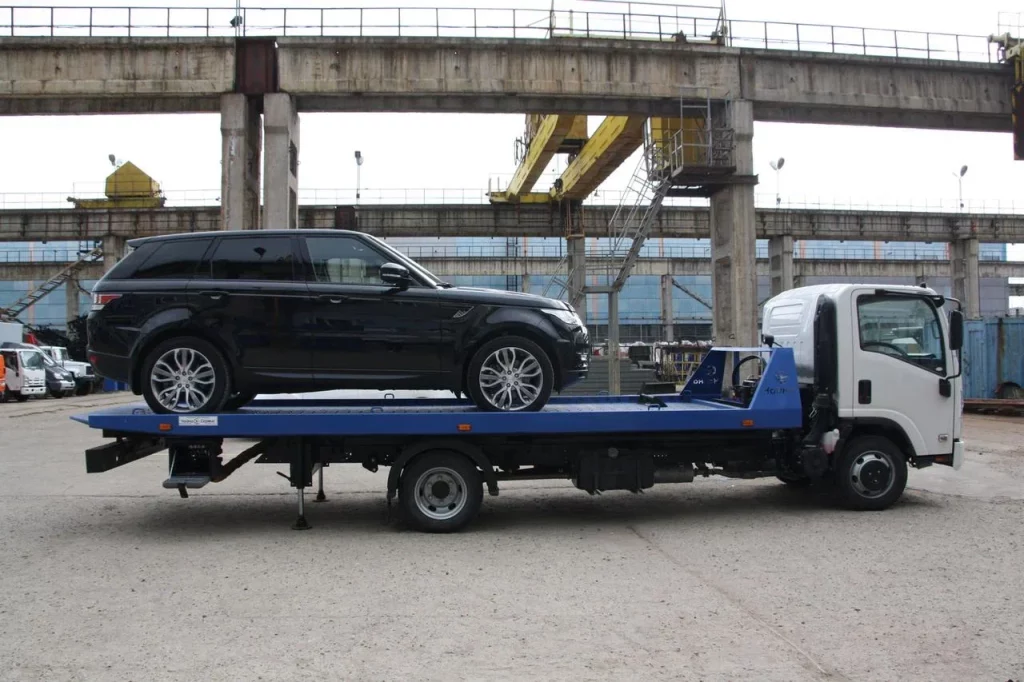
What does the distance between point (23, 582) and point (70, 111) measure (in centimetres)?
1697

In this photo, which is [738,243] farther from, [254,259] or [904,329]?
[254,259]

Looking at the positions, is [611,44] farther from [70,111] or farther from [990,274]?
[990,274]

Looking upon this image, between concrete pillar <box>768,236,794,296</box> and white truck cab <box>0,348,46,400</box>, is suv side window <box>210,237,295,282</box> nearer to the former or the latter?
white truck cab <box>0,348,46,400</box>

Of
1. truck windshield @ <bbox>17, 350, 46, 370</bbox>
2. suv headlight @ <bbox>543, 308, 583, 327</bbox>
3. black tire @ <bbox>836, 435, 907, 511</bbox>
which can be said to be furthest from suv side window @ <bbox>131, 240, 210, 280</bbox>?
truck windshield @ <bbox>17, 350, 46, 370</bbox>

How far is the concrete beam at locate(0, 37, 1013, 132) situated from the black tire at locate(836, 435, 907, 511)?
1357 cm


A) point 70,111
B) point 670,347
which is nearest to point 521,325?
point 70,111

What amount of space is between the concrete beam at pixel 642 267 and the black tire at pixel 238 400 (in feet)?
131

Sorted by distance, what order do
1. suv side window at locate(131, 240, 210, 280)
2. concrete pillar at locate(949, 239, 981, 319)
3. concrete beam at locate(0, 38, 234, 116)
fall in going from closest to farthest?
suv side window at locate(131, 240, 210, 280)
concrete beam at locate(0, 38, 234, 116)
concrete pillar at locate(949, 239, 981, 319)

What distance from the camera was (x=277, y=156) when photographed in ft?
61.2

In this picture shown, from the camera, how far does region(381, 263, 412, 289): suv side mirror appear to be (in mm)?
7055

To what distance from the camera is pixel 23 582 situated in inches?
223

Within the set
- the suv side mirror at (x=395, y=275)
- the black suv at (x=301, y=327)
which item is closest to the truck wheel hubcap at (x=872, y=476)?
the black suv at (x=301, y=327)

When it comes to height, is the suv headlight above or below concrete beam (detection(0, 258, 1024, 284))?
below

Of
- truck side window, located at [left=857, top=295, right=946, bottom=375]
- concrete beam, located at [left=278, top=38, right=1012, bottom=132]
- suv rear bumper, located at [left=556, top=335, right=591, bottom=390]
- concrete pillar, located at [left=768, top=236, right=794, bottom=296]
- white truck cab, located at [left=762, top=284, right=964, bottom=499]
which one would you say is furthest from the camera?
concrete pillar, located at [left=768, top=236, right=794, bottom=296]
